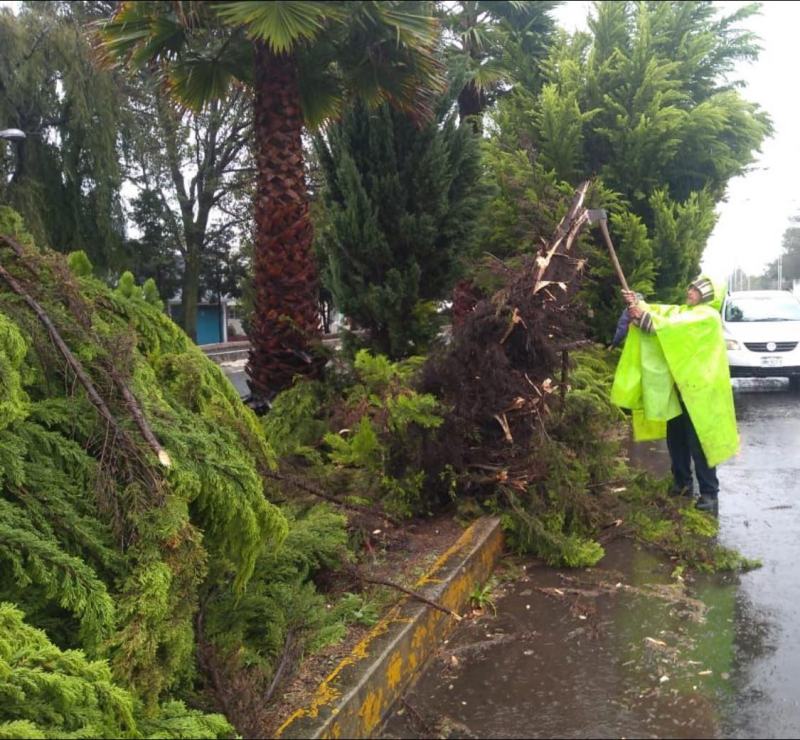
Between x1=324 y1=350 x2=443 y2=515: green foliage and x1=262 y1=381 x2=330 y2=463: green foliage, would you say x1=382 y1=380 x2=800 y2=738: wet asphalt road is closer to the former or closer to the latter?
x1=324 y1=350 x2=443 y2=515: green foliage

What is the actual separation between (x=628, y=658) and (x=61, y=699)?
2.41m

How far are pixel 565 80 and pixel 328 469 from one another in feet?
29.1

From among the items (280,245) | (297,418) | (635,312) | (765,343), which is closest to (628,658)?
(635,312)

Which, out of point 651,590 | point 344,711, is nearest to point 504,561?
point 651,590

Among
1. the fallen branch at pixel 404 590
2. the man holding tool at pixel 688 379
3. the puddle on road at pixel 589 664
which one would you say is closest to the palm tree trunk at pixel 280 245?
the man holding tool at pixel 688 379

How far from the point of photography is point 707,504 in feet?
19.1

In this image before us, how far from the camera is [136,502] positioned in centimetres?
290

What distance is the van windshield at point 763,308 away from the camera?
585 inches

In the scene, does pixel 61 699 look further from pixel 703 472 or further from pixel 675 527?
pixel 703 472

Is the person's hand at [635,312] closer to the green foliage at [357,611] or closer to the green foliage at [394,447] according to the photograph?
the green foliage at [394,447]

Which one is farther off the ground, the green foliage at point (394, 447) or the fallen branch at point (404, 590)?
the green foliage at point (394, 447)

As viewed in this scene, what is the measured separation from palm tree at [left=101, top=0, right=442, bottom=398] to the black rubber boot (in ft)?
11.4

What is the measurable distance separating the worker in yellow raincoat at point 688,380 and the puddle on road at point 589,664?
1304mm

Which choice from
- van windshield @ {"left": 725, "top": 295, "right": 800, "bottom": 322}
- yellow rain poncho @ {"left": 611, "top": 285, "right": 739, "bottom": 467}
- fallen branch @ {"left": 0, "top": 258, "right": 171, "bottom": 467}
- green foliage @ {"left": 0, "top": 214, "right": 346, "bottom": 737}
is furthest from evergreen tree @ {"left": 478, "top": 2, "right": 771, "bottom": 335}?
fallen branch @ {"left": 0, "top": 258, "right": 171, "bottom": 467}
